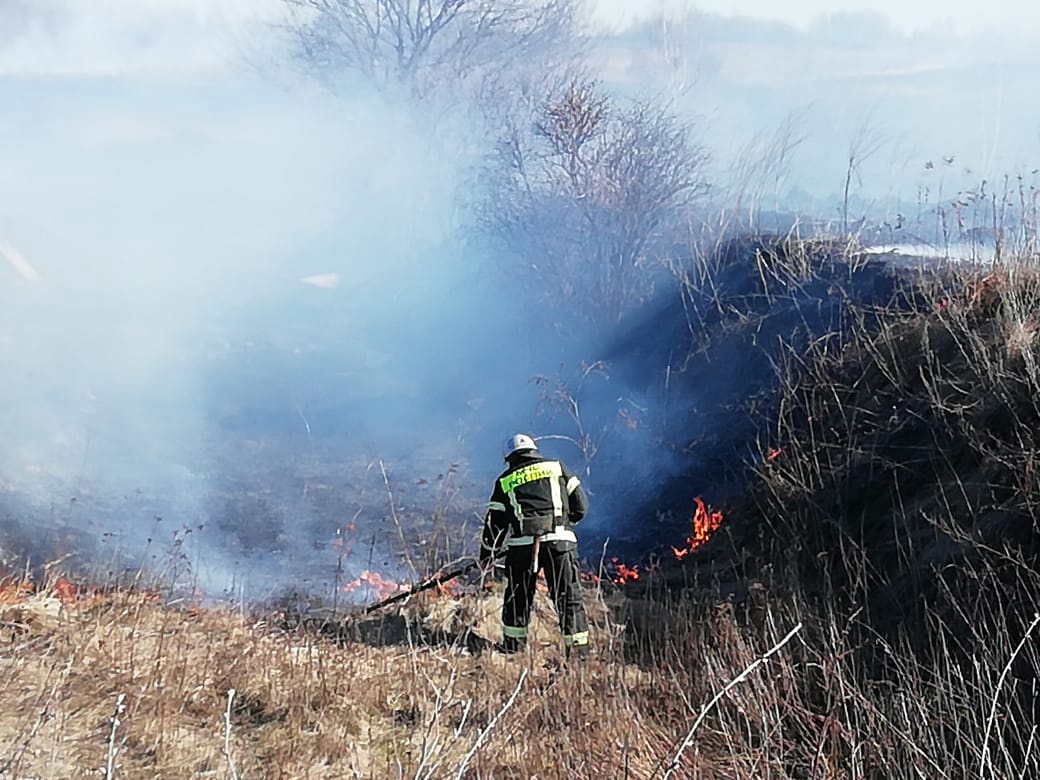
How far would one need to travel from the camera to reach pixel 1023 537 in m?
6.22

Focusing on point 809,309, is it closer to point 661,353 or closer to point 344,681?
point 661,353

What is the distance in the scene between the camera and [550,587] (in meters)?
7.24

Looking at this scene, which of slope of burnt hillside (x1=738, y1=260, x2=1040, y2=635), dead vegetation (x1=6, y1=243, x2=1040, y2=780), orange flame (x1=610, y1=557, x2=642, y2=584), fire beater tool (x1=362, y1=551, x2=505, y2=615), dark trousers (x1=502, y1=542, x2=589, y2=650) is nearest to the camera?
dead vegetation (x1=6, y1=243, x2=1040, y2=780)

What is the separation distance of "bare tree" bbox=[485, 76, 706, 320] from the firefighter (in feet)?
30.6

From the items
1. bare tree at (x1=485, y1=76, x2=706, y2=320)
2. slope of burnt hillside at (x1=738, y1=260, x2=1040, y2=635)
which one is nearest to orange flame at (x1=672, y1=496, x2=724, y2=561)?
slope of burnt hillside at (x1=738, y1=260, x2=1040, y2=635)

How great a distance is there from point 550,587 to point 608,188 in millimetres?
10193

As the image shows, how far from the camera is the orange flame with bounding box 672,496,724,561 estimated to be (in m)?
9.85

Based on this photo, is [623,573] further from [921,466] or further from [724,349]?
[724,349]

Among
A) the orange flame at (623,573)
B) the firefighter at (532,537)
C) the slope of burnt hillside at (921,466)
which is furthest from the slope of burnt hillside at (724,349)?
the firefighter at (532,537)

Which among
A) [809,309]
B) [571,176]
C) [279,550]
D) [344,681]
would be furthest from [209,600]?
[571,176]

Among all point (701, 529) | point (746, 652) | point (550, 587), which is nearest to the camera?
point (746, 652)

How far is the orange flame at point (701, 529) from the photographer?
9.85m

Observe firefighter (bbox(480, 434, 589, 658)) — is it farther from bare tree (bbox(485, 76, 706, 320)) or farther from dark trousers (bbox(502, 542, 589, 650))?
bare tree (bbox(485, 76, 706, 320))

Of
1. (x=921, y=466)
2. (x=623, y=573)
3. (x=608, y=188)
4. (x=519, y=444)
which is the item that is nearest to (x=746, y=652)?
(x=519, y=444)
